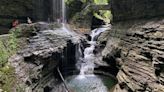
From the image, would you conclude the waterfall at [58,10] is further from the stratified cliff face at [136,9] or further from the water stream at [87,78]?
the stratified cliff face at [136,9]

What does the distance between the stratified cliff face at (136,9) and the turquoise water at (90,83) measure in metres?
6.26

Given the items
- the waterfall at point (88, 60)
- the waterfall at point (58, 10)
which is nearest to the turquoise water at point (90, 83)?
the waterfall at point (88, 60)

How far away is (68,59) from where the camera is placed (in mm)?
22266

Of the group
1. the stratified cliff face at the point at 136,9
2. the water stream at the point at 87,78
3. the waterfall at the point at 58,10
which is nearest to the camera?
the water stream at the point at 87,78

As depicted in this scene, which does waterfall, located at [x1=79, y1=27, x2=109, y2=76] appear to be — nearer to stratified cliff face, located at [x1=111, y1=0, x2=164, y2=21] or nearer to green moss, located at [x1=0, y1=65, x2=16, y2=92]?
stratified cliff face, located at [x1=111, y1=0, x2=164, y2=21]

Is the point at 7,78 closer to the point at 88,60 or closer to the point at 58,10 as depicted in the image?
the point at 88,60

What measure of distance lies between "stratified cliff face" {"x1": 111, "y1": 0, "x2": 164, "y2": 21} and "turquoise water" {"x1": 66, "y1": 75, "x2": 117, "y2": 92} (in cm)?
626

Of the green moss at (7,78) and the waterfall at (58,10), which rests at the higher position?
the waterfall at (58,10)

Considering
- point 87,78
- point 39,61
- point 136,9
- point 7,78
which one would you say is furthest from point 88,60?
point 7,78

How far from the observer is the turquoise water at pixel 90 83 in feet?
55.2

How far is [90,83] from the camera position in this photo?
1820cm

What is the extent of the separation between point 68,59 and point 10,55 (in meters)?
10.8

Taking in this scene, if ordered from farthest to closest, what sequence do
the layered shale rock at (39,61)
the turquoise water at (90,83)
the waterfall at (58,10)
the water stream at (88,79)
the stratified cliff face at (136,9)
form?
the waterfall at (58,10) < the stratified cliff face at (136,9) < the water stream at (88,79) < the turquoise water at (90,83) < the layered shale rock at (39,61)

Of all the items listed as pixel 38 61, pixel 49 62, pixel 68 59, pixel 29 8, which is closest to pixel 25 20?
pixel 29 8
